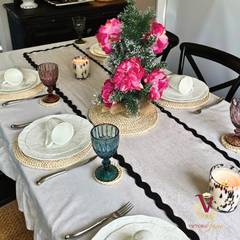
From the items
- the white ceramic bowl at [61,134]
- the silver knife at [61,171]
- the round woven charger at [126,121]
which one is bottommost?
the silver knife at [61,171]

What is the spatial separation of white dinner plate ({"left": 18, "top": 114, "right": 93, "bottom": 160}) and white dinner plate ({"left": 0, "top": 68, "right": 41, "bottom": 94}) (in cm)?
28

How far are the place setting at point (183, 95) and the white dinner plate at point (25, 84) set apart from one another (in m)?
0.53

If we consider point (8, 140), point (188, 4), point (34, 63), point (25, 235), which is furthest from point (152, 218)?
point (188, 4)

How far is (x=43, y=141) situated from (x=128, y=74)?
0.33m

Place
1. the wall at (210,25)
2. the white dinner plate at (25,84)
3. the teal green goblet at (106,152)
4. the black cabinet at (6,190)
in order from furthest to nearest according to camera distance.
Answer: the wall at (210,25) → the black cabinet at (6,190) → the white dinner plate at (25,84) → the teal green goblet at (106,152)

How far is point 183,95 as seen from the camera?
1113 millimetres

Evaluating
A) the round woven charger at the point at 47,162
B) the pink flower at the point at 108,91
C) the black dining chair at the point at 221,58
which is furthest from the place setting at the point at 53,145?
the black dining chair at the point at 221,58

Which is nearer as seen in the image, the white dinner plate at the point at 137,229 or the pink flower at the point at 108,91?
the white dinner plate at the point at 137,229

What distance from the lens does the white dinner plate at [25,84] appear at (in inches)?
45.0

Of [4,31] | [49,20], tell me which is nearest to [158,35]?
[49,20]

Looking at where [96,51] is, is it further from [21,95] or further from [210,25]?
[210,25]

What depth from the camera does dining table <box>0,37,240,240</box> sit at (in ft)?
2.11

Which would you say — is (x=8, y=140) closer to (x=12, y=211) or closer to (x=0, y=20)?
(x=12, y=211)

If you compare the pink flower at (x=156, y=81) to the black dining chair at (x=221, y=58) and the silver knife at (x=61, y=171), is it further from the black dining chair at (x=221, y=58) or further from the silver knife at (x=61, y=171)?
the black dining chair at (x=221, y=58)
